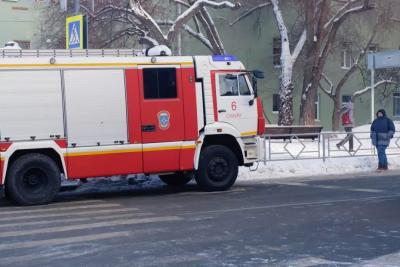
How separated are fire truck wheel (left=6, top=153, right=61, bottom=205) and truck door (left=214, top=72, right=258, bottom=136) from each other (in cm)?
385

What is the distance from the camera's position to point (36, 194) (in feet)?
41.1

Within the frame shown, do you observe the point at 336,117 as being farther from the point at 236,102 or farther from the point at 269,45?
the point at 236,102

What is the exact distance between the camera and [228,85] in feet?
47.3

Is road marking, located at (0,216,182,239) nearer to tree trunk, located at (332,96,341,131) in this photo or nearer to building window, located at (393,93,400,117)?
tree trunk, located at (332,96,341,131)

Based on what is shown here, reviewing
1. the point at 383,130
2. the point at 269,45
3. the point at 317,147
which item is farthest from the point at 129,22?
the point at 269,45

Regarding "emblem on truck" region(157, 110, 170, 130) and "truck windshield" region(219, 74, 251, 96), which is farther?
"truck windshield" region(219, 74, 251, 96)

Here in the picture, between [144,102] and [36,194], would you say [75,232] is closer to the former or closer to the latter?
[36,194]

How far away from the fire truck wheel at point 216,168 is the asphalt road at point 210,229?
0.36 metres

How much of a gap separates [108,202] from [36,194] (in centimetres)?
141

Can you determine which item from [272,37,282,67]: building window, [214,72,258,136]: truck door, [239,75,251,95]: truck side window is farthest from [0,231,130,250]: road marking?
[272,37,282,67]: building window

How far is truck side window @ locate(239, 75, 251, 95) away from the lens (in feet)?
47.9

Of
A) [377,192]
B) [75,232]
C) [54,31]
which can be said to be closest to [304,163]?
[377,192]

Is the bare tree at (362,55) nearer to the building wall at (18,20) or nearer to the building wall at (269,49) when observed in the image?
the building wall at (269,49)

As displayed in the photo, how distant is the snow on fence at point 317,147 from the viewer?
62.5ft
